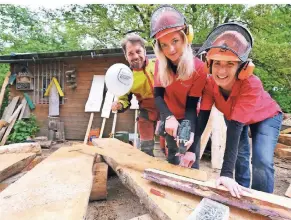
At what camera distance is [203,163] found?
17.5 feet

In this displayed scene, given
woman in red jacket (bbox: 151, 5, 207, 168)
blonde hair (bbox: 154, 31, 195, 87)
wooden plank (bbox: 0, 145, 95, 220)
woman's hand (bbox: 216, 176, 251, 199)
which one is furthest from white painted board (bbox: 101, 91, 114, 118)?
woman's hand (bbox: 216, 176, 251, 199)

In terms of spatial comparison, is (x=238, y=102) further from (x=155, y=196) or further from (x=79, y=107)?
(x=79, y=107)

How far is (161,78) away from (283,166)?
13.4 feet

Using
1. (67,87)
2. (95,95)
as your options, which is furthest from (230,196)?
(67,87)

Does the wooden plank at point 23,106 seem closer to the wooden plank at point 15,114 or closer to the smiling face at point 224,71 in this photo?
the wooden plank at point 15,114

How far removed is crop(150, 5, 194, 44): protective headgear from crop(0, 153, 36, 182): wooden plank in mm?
1990

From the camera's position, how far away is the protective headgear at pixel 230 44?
1787mm

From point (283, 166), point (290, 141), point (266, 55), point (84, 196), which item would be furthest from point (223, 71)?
point (266, 55)

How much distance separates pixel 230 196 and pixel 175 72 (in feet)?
3.98

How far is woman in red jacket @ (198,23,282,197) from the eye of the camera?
1.80 metres

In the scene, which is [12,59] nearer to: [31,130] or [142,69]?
[31,130]

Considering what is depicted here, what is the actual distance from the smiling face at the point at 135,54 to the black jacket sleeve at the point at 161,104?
62 centimetres

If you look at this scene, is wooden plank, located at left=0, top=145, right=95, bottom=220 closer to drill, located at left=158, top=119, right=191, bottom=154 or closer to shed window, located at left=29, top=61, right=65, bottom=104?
drill, located at left=158, top=119, right=191, bottom=154

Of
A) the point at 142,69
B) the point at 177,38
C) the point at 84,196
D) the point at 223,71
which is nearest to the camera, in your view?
the point at 84,196
